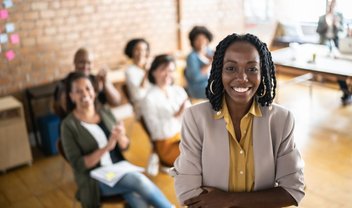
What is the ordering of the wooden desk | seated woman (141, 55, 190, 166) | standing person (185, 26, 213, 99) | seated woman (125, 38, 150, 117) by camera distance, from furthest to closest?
standing person (185, 26, 213, 99) → seated woman (125, 38, 150, 117) → the wooden desk → seated woman (141, 55, 190, 166)

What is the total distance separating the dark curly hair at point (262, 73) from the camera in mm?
1332

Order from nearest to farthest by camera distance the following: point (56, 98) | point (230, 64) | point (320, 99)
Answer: point (230, 64) → point (56, 98) → point (320, 99)

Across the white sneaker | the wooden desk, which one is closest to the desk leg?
the wooden desk

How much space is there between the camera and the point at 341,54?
133 inches

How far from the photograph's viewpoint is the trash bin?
3.69m

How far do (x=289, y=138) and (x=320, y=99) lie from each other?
11.8 feet

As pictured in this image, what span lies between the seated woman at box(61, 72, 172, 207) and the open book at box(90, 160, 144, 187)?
3cm

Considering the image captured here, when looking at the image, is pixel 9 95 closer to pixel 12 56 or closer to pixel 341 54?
pixel 12 56

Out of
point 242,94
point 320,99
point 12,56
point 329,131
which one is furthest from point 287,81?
point 242,94

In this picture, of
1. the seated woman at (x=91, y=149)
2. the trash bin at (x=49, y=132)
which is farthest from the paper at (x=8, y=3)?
the seated woman at (x=91, y=149)

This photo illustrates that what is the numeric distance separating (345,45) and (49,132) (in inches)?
115

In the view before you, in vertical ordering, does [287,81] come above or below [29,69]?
below

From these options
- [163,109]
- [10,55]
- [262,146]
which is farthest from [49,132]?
[262,146]

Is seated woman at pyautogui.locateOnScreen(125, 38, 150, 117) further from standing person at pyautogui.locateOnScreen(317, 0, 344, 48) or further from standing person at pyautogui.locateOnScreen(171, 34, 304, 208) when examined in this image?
standing person at pyautogui.locateOnScreen(171, 34, 304, 208)
